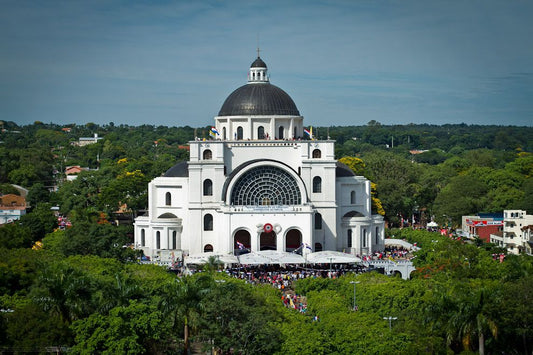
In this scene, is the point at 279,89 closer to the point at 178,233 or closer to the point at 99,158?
the point at 178,233

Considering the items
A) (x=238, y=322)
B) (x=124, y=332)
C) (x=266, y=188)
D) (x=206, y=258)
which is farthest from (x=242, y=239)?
(x=124, y=332)

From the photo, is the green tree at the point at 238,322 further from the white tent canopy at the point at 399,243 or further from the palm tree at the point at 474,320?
the white tent canopy at the point at 399,243

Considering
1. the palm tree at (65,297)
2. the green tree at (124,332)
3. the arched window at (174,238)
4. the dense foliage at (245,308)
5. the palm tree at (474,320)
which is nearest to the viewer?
the green tree at (124,332)

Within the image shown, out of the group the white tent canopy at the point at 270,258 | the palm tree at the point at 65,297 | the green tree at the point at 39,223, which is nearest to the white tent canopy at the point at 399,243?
the white tent canopy at the point at 270,258

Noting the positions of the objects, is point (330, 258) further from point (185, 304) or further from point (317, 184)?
point (185, 304)

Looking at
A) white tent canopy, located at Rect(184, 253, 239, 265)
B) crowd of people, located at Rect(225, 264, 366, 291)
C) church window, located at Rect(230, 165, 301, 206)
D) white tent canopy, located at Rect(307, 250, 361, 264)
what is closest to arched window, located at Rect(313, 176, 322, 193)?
church window, located at Rect(230, 165, 301, 206)

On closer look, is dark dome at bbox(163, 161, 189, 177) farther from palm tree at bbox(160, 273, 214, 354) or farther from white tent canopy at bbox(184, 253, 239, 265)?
palm tree at bbox(160, 273, 214, 354)
